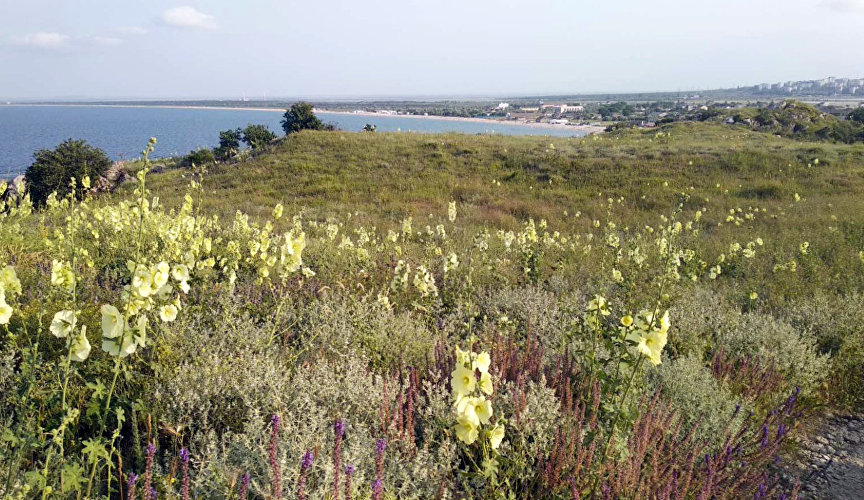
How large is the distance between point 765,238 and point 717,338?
6854 millimetres

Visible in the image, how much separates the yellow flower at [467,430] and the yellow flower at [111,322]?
149 cm

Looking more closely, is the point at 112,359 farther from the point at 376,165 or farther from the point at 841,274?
the point at 376,165

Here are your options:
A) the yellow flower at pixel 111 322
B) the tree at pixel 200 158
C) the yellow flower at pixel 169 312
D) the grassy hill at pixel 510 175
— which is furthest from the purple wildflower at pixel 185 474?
the tree at pixel 200 158

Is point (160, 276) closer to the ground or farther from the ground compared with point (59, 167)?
farther from the ground

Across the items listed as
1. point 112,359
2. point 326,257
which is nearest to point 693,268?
point 326,257

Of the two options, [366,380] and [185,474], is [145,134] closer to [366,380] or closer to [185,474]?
[366,380]

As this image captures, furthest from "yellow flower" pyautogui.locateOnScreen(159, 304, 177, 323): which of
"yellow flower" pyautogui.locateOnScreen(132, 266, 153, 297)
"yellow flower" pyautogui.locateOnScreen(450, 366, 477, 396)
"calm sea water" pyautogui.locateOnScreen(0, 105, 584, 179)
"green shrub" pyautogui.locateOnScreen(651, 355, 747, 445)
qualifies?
"calm sea water" pyautogui.locateOnScreen(0, 105, 584, 179)

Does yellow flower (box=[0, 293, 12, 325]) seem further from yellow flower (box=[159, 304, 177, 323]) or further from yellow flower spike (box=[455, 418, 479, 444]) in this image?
yellow flower spike (box=[455, 418, 479, 444])

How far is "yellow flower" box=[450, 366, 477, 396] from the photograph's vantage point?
200cm

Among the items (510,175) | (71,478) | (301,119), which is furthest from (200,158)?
(71,478)

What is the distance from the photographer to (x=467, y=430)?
6.72 feet

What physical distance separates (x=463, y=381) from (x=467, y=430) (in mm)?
208

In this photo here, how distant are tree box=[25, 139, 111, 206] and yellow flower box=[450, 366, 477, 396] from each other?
27.5 meters

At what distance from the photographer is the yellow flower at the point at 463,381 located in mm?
1995
